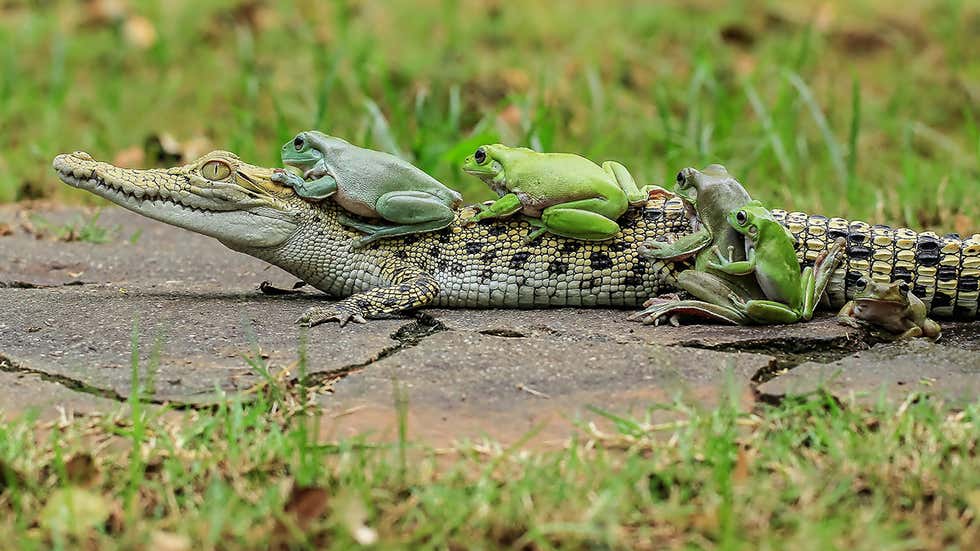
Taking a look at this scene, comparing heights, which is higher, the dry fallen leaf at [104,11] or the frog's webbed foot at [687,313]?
the dry fallen leaf at [104,11]

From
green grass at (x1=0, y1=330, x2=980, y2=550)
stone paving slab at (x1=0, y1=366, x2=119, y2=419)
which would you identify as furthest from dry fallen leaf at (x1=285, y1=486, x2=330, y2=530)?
stone paving slab at (x1=0, y1=366, x2=119, y2=419)

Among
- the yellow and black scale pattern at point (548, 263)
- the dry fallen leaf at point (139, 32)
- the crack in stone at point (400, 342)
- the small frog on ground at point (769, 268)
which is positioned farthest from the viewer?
the dry fallen leaf at point (139, 32)

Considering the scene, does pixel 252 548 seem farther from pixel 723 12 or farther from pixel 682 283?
pixel 723 12

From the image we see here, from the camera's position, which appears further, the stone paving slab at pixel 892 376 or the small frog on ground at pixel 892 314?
the small frog on ground at pixel 892 314

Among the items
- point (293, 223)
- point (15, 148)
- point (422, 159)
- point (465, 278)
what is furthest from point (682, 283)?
point (15, 148)

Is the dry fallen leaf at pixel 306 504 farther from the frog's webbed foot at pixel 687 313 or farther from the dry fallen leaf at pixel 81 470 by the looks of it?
the frog's webbed foot at pixel 687 313

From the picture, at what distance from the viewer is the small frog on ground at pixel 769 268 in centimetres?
404

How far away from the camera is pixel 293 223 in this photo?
4.50 meters

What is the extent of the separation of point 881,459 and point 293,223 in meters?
2.40

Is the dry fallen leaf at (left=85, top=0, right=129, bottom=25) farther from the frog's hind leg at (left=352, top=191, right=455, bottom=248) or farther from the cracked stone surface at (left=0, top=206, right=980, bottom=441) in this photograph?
the frog's hind leg at (left=352, top=191, right=455, bottom=248)

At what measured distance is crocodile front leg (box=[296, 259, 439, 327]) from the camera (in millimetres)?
4168

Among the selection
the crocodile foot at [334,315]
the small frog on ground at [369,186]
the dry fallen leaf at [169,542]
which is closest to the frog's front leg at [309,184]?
the small frog on ground at [369,186]

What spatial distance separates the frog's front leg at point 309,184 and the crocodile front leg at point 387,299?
1.22 feet

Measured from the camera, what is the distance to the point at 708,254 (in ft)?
13.8
